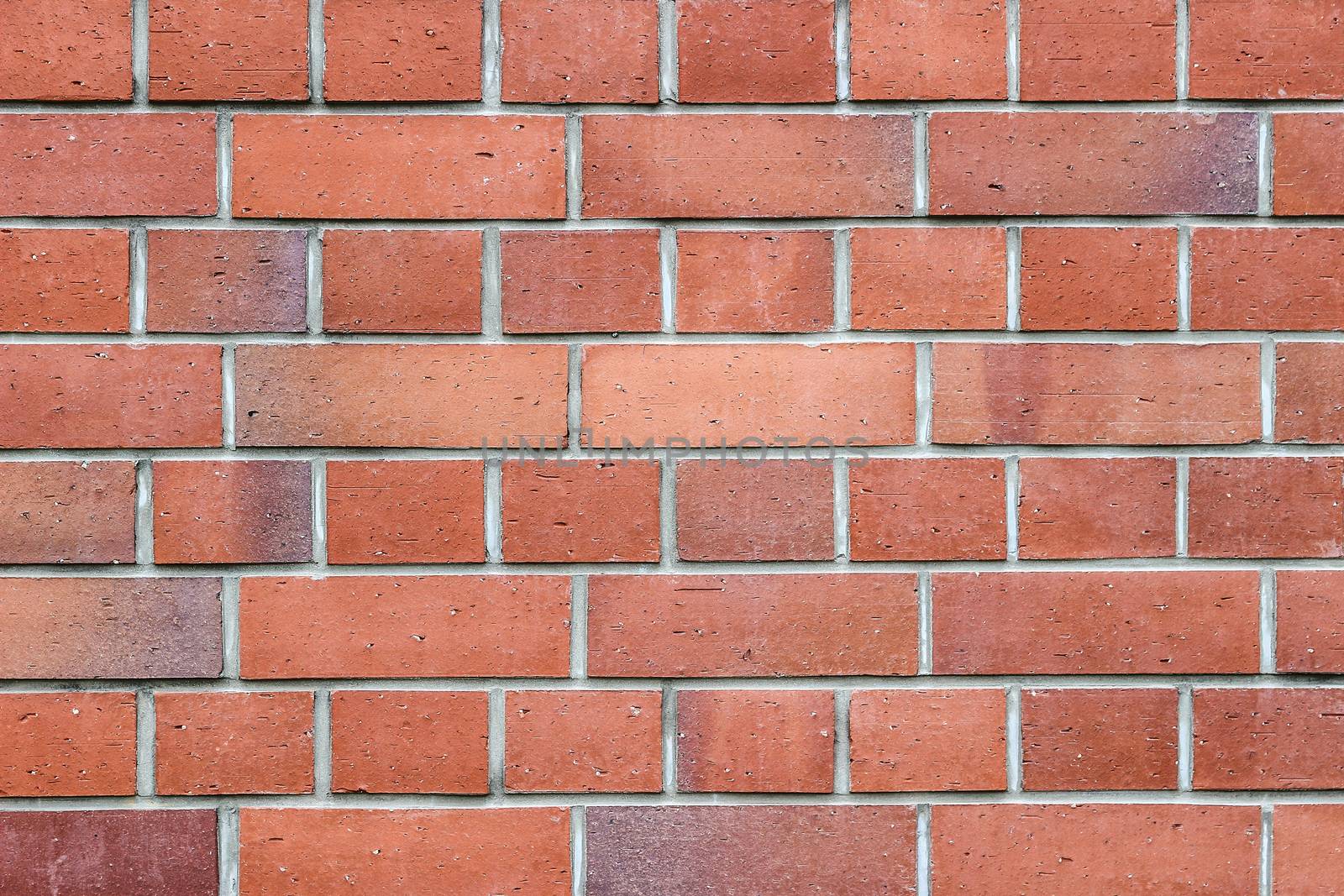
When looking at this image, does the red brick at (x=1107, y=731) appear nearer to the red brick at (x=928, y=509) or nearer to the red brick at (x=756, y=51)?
the red brick at (x=928, y=509)

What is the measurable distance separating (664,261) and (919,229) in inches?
12.2

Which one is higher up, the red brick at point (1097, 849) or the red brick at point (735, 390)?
the red brick at point (735, 390)

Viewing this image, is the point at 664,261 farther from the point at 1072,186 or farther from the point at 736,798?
the point at 736,798

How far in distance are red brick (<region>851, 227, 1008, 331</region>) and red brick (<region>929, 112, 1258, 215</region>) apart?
40mm

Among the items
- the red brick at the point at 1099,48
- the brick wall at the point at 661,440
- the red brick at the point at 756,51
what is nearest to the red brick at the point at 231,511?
the brick wall at the point at 661,440

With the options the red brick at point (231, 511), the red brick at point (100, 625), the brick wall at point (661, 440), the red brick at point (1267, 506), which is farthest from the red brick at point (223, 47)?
the red brick at point (1267, 506)

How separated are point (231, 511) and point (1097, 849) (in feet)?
3.66

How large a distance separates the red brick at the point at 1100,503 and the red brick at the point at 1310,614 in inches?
5.8

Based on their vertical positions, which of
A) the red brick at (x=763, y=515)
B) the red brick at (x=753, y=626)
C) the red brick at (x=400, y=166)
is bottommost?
the red brick at (x=753, y=626)

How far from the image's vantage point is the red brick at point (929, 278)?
111 cm

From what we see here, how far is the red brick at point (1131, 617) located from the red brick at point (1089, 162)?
441 mm

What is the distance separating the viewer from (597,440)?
1106mm

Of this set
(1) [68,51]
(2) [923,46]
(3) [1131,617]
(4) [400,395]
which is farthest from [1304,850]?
(1) [68,51]

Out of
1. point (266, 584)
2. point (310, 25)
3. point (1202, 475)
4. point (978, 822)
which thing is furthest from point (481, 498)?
point (1202, 475)
